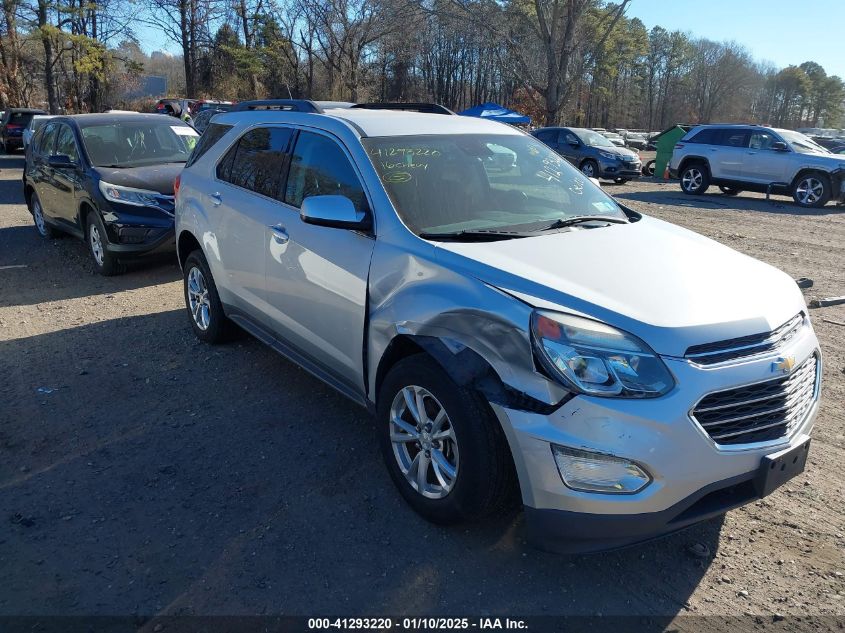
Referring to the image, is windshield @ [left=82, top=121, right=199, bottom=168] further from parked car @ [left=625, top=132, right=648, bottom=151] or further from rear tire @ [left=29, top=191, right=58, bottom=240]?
parked car @ [left=625, top=132, right=648, bottom=151]

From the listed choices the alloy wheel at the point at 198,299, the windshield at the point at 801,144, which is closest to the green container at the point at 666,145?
the windshield at the point at 801,144

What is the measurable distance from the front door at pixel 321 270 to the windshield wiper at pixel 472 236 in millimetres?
345

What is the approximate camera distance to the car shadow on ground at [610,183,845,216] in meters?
15.5

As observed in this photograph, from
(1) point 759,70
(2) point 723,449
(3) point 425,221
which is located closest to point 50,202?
(3) point 425,221

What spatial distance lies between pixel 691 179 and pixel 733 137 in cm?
149

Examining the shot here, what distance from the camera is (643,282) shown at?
291 centimetres

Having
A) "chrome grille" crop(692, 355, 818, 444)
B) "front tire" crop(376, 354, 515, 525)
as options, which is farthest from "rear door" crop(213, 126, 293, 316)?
"chrome grille" crop(692, 355, 818, 444)

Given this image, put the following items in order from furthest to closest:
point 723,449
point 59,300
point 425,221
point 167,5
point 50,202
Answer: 1. point 167,5
2. point 50,202
3. point 59,300
4. point 425,221
5. point 723,449

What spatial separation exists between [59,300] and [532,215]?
222 inches

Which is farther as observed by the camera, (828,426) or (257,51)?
(257,51)

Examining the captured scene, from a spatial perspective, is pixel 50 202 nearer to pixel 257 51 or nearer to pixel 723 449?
pixel 723 449

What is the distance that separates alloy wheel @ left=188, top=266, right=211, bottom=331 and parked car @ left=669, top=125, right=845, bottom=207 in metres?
15.5

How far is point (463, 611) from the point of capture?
2689 mm

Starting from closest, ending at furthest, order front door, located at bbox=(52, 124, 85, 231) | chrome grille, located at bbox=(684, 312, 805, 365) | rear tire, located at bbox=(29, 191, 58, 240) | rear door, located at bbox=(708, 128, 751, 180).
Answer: chrome grille, located at bbox=(684, 312, 805, 365) → front door, located at bbox=(52, 124, 85, 231) → rear tire, located at bbox=(29, 191, 58, 240) → rear door, located at bbox=(708, 128, 751, 180)
